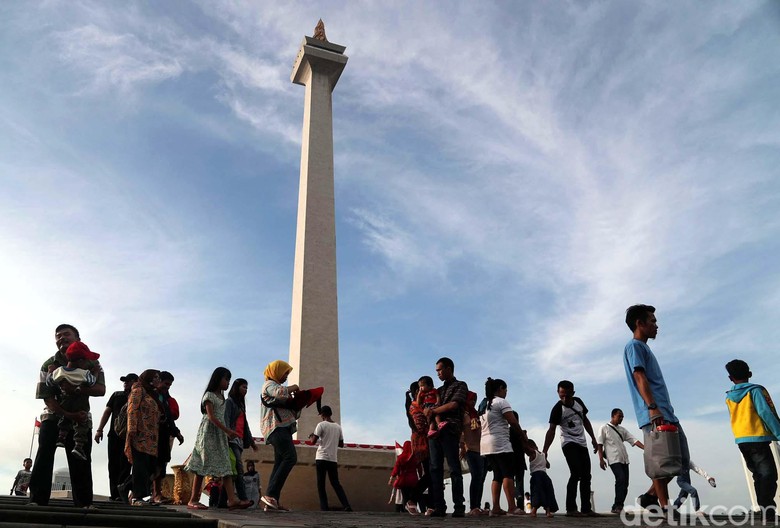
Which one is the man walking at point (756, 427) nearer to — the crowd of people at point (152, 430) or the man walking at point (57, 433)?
the crowd of people at point (152, 430)

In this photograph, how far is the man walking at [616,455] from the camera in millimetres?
8484

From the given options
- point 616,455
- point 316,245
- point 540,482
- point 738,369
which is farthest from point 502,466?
point 316,245

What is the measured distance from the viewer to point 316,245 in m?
17.8

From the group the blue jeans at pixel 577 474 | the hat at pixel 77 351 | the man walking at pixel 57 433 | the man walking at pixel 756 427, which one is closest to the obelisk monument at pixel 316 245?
the blue jeans at pixel 577 474

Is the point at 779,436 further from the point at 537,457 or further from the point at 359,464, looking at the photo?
the point at 359,464

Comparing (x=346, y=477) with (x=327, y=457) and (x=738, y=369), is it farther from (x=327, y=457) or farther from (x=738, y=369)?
(x=738, y=369)

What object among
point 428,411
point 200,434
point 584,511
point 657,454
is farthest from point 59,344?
point 584,511

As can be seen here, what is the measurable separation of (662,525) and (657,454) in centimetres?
48

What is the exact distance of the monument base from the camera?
12.1 m

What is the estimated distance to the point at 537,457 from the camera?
830cm

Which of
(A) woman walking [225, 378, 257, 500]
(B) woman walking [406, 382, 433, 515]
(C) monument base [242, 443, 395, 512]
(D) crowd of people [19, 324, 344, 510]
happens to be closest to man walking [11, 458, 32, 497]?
(C) monument base [242, 443, 395, 512]

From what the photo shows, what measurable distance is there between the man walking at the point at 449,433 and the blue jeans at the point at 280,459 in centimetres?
154

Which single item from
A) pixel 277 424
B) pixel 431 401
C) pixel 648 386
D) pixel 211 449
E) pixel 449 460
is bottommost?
pixel 449 460

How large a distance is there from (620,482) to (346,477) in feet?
19.2
